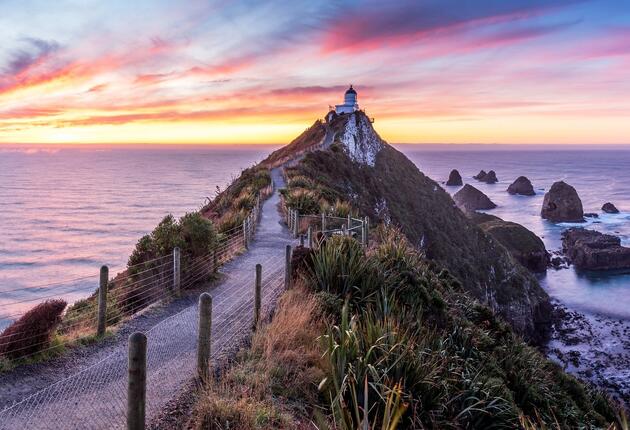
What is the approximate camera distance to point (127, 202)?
84.4 meters

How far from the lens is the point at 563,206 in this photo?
265 ft

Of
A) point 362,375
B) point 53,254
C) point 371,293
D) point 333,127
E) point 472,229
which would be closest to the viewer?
point 362,375

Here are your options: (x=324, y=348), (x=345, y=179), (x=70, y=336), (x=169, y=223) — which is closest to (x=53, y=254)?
(x=345, y=179)

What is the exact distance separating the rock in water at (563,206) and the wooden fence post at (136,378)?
85.9 m

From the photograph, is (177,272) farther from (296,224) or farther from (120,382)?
(296,224)

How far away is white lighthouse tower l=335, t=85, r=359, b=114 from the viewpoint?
70.9 m

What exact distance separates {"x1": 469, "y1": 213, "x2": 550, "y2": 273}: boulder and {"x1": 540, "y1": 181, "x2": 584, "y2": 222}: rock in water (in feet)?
80.5

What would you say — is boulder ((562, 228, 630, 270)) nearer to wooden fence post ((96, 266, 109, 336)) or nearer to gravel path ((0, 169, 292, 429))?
gravel path ((0, 169, 292, 429))

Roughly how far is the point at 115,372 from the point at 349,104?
67314 mm

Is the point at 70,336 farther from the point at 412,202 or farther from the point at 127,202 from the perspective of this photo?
the point at 127,202

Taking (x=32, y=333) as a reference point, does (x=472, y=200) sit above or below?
below

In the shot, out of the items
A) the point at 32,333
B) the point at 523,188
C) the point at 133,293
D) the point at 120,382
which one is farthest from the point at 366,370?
the point at 523,188

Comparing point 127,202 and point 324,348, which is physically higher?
point 324,348

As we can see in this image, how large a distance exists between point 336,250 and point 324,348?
3554 mm
